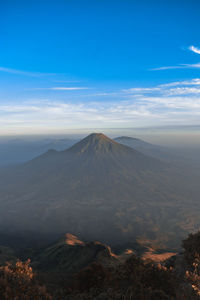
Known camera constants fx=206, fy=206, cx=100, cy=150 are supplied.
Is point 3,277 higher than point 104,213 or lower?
higher

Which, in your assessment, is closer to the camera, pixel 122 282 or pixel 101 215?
pixel 122 282

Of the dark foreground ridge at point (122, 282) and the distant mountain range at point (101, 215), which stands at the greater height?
the dark foreground ridge at point (122, 282)

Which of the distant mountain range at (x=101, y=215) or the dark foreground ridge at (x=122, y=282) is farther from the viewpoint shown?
the distant mountain range at (x=101, y=215)

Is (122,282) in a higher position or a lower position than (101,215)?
higher

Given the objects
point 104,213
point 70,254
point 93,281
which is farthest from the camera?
point 104,213

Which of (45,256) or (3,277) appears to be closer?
(3,277)

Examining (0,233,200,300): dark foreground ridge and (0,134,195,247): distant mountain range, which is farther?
(0,134,195,247): distant mountain range

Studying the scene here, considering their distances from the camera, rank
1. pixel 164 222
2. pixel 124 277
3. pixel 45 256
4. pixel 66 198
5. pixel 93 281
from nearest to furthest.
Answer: pixel 124 277
pixel 93 281
pixel 45 256
pixel 164 222
pixel 66 198

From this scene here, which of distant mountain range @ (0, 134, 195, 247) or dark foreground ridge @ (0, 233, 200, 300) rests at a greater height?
dark foreground ridge @ (0, 233, 200, 300)

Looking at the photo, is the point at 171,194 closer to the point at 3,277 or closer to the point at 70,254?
the point at 70,254

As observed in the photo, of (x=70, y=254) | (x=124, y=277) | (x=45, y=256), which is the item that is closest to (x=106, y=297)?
(x=124, y=277)

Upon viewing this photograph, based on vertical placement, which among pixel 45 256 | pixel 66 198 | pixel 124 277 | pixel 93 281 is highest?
pixel 124 277
